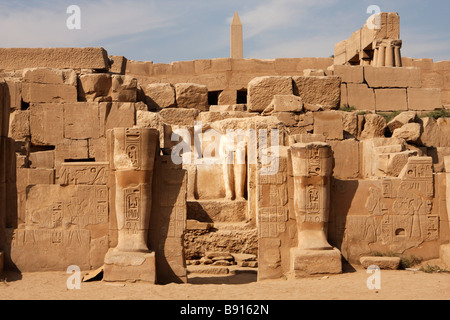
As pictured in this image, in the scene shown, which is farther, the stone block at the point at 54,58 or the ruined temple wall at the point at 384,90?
the ruined temple wall at the point at 384,90

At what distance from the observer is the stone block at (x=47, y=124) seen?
1192 cm

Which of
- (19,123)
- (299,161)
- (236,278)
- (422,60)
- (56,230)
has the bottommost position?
(236,278)

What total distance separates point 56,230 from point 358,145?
683cm

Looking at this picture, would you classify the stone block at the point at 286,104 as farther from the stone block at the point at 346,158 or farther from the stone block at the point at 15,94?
the stone block at the point at 15,94

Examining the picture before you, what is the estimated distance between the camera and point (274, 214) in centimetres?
736

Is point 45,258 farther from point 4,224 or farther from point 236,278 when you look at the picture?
point 236,278

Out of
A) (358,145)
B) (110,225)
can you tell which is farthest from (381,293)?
(358,145)

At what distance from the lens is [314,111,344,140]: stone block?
478 inches

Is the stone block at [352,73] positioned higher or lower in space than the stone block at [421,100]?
higher

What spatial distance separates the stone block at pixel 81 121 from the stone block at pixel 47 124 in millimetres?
128

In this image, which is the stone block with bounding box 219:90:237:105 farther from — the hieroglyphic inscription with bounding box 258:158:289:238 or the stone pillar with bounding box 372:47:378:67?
the hieroglyphic inscription with bounding box 258:158:289:238

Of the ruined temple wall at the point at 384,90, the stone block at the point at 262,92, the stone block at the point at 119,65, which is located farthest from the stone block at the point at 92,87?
the ruined temple wall at the point at 384,90

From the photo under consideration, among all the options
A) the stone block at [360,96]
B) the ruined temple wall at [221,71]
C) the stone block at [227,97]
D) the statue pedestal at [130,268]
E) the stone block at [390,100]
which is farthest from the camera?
the ruined temple wall at [221,71]

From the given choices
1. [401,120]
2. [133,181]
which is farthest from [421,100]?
[133,181]
